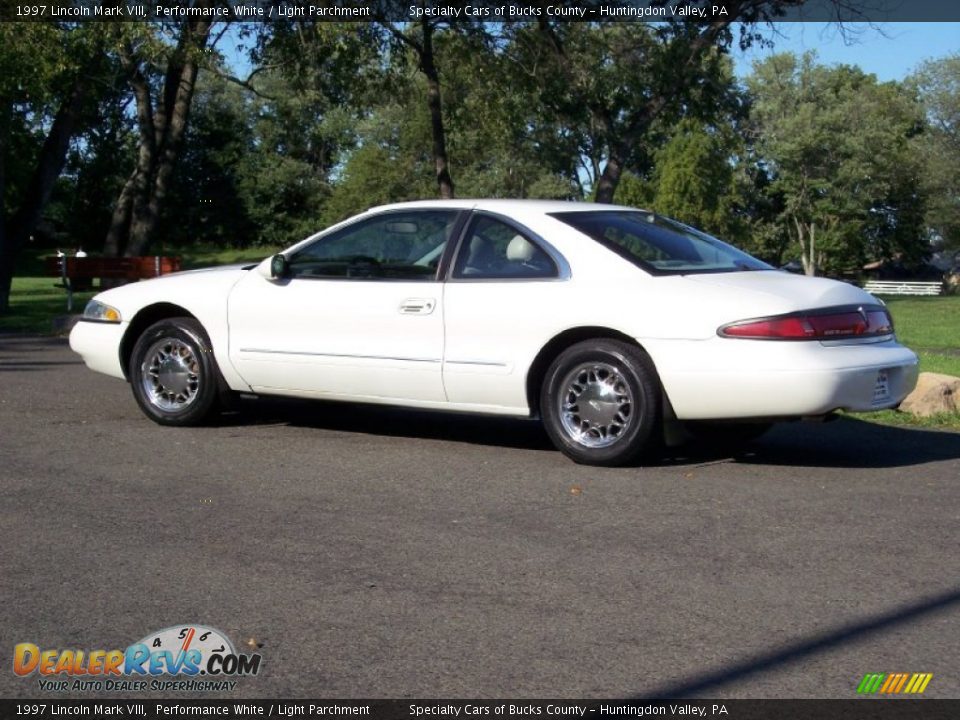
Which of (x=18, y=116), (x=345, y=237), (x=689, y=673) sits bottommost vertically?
(x=689, y=673)

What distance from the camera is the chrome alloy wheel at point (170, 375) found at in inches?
348

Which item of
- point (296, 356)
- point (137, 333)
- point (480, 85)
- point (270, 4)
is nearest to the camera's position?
point (296, 356)

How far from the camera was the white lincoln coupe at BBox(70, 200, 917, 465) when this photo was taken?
7125 millimetres

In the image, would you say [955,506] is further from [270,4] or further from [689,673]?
[270,4]

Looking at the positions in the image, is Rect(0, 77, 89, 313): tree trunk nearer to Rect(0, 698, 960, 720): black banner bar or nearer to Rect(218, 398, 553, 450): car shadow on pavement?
Rect(218, 398, 553, 450): car shadow on pavement

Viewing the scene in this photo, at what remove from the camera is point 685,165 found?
5494cm

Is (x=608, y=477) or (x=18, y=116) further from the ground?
(x=18, y=116)

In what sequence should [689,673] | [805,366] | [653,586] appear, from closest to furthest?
[689,673] < [653,586] < [805,366]

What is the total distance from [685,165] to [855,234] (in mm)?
16056

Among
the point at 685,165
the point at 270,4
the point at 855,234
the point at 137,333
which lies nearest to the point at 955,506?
the point at 137,333

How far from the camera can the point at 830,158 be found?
64188mm

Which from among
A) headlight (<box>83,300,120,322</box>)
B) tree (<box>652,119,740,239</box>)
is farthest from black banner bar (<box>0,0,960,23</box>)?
tree (<box>652,119,740,239</box>)

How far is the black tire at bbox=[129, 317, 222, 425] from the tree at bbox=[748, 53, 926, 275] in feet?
181

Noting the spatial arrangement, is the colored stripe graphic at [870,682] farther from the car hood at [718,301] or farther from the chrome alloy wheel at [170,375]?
the chrome alloy wheel at [170,375]
